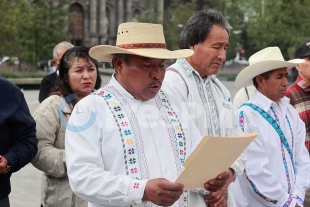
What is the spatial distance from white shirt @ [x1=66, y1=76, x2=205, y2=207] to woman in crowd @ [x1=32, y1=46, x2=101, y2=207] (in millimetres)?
1374

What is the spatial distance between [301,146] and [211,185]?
1.89 meters

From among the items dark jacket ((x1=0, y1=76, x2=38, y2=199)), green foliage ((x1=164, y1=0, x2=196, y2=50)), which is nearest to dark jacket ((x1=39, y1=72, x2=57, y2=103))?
dark jacket ((x1=0, y1=76, x2=38, y2=199))

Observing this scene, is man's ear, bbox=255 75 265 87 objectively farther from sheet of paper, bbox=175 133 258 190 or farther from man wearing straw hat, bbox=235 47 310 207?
sheet of paper, bbox=175 133 258 190

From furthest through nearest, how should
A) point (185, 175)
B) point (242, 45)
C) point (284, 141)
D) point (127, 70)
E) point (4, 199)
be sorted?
point (242, 45)
point (284, 141)
point (4, 199)
point (127, 70)
point (185, 175)

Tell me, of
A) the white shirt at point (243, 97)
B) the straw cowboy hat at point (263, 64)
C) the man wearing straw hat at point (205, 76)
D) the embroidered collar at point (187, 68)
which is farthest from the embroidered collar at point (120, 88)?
the white shirt at point (243, 97)

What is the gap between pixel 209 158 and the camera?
3.18 metres

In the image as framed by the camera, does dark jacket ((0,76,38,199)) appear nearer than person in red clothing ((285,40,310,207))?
Yes

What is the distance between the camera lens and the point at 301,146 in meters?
5.13

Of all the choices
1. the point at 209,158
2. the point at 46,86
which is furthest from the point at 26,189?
the point at 209,158

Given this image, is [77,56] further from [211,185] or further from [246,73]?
[211,185]

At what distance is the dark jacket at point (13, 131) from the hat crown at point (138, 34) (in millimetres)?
1119

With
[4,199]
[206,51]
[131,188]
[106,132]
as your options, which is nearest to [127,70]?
[106,132]

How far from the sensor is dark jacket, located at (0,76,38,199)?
418cm

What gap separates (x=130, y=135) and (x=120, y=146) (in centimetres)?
9
